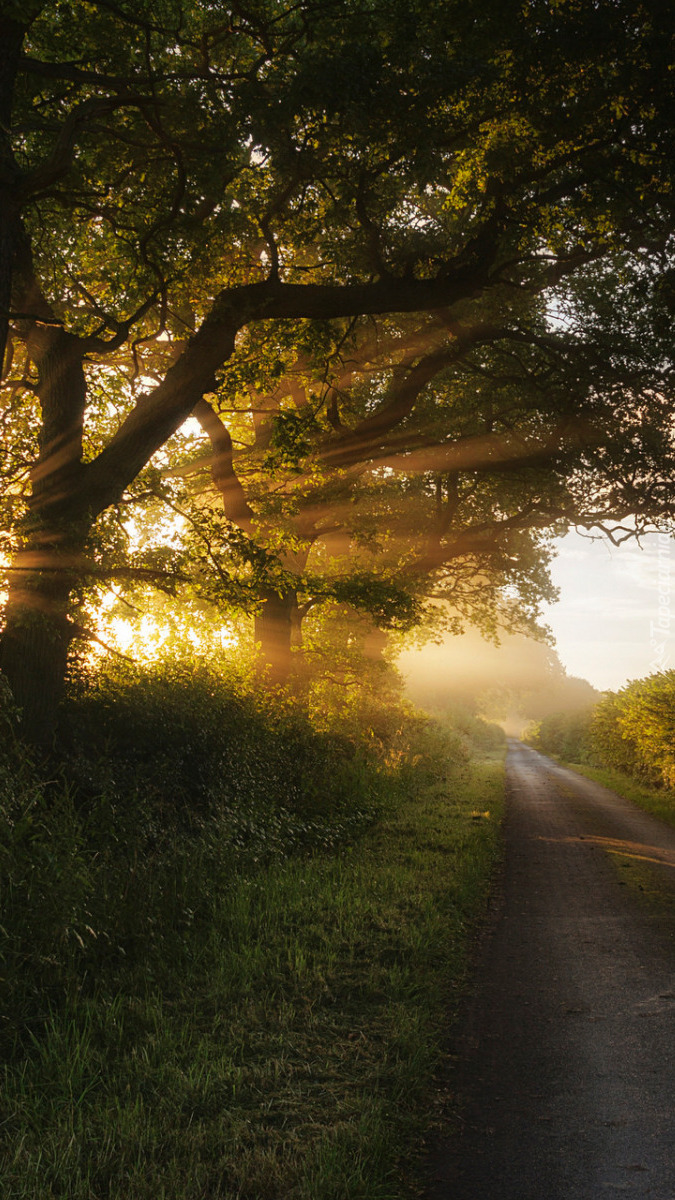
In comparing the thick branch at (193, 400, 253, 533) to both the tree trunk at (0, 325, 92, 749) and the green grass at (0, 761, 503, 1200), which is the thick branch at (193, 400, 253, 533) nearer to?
the tree trunk at (0, 325, 92, 749)

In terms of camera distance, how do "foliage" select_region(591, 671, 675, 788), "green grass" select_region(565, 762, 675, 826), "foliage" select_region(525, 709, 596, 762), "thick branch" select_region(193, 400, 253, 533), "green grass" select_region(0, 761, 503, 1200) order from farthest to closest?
"foliage" select_region(525, 709, 596, 762)
"foliage" select_region(591, 671, 675, 788)
"green grass" select_region(565, 762, 675, 826)
"thick branch" select_region(193, 400, 253, 533)
"green grass" select_region(0, 761, 503, 1200)

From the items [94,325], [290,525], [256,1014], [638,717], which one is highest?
[94,325]

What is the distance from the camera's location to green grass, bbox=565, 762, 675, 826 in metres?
18.3

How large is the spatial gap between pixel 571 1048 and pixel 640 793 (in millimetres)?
18932

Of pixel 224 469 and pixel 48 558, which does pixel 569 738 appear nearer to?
pixel 224 469

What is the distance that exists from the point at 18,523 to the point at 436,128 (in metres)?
6.66

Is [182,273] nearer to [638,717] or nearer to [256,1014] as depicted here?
[256,1014]

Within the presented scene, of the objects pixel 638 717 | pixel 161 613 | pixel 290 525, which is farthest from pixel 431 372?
pixel 638 717

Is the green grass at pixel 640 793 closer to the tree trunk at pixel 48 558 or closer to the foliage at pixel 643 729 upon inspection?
the foliage at pixel 643 729

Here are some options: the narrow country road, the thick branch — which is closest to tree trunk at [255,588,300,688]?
the thick branch

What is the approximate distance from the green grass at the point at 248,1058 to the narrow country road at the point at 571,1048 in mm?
322

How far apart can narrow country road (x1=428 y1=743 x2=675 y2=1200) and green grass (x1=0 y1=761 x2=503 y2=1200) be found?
0.32 metres

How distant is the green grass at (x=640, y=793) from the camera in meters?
18.3

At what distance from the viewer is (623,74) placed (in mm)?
8344
